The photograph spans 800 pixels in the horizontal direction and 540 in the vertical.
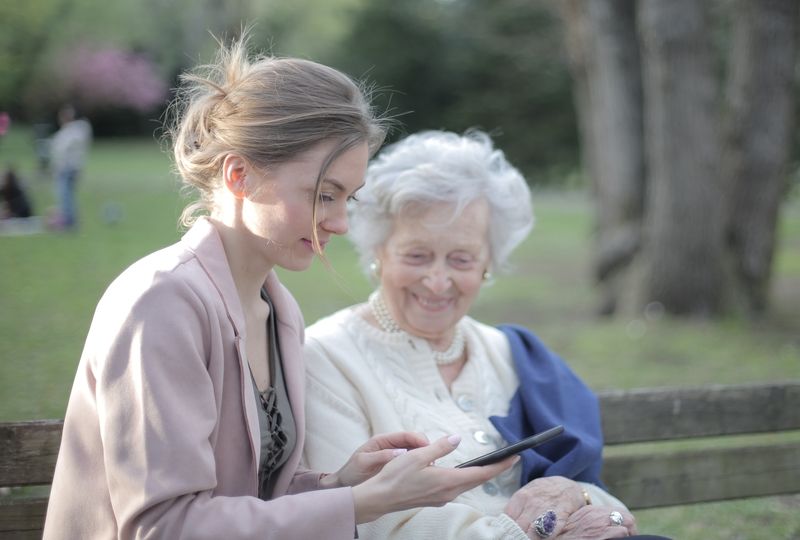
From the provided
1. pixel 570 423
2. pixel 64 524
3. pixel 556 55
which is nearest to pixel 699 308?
pixel 570 423

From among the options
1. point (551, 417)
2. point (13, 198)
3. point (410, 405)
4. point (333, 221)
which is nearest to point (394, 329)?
point (410, 405)

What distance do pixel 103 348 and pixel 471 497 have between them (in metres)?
1.31

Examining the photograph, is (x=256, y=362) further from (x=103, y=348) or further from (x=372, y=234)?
(x=372, y=234)

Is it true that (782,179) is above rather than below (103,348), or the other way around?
below

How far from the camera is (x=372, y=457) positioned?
245 cm

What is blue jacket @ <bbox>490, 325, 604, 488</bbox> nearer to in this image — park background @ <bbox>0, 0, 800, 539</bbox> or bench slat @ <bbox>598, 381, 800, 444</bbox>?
bench slat @ <bbox>598, 381, 800, 444</bbox>

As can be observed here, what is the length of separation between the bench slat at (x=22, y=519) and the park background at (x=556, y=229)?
106 cm

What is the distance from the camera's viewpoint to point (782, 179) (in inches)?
343

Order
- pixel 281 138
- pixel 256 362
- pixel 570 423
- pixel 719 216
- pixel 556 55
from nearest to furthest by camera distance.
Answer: pixel 281 138, pixel 256 362, pixel 570 423, pixel 719 216, pixel 556 55

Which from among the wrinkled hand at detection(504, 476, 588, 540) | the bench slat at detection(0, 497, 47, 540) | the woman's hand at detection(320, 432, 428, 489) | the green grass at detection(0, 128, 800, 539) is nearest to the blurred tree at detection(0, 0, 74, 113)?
the green grass at detection(0, 128, 800, 539)

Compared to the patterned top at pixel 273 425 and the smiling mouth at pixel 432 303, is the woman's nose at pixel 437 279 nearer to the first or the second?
the smiling mouth at pixel 432 303

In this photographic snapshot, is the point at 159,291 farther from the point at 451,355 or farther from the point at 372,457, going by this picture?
the point at 451,355

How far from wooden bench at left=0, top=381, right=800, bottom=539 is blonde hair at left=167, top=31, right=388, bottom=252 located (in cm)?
161

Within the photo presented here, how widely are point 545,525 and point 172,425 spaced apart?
1194 mm
